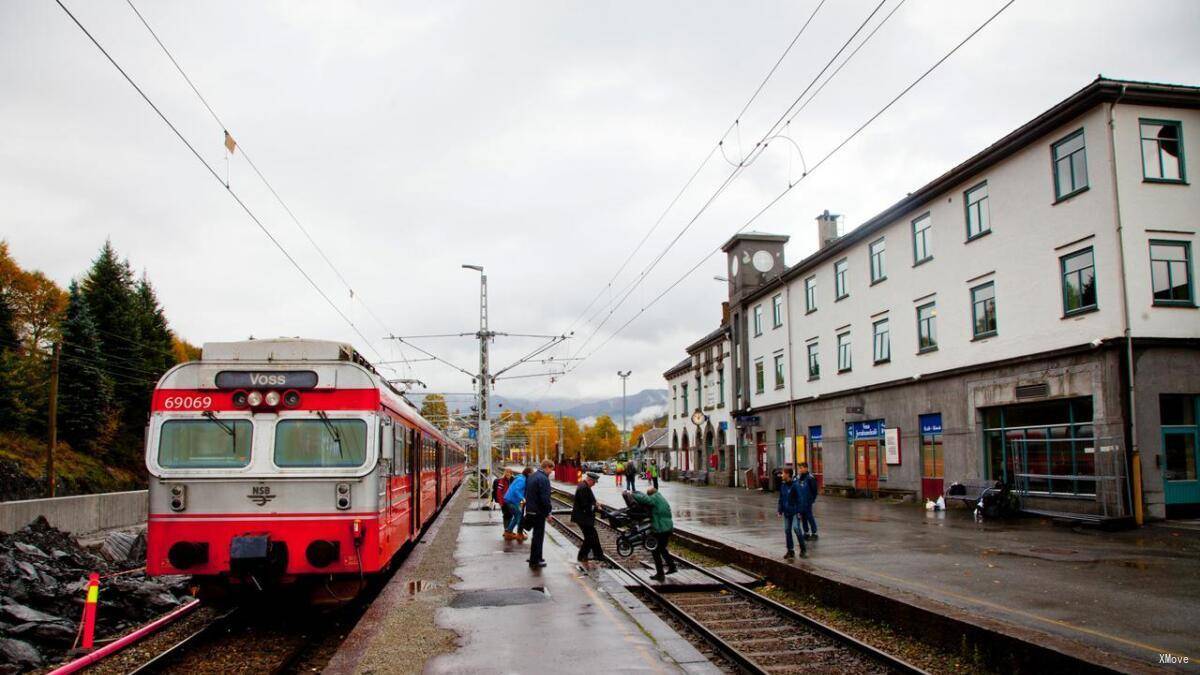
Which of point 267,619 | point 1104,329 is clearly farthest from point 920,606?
point 1104,329

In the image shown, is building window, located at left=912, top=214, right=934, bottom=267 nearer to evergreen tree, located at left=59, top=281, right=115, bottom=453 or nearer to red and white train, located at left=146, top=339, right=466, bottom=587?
red and white train, located at left=146, top=339, right=466, bottom=587

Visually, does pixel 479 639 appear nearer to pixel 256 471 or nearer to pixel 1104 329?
pixel 256 471

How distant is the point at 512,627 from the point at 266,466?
3.28 meters

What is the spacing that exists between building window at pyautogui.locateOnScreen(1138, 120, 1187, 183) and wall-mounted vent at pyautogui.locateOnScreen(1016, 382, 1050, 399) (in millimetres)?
5034

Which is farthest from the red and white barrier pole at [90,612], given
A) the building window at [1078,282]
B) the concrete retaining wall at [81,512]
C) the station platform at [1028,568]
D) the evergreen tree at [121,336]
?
the evergreen tree at [121,336]

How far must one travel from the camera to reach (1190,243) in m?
18.4

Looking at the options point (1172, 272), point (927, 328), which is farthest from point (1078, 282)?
point (927, 328)

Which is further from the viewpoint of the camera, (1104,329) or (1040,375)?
(1040,375)

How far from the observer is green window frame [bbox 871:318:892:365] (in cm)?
2808

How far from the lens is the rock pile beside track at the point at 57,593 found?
32.7 ft

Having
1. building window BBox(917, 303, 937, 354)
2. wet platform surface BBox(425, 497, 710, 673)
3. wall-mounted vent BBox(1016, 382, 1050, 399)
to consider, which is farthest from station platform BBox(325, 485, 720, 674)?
building window BBox(917, 303, 937, 354)

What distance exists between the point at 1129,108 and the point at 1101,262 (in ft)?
11.1

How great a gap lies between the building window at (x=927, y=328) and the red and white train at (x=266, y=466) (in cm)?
1953

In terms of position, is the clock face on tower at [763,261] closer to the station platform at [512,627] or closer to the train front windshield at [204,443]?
the station platform at [512,627]
